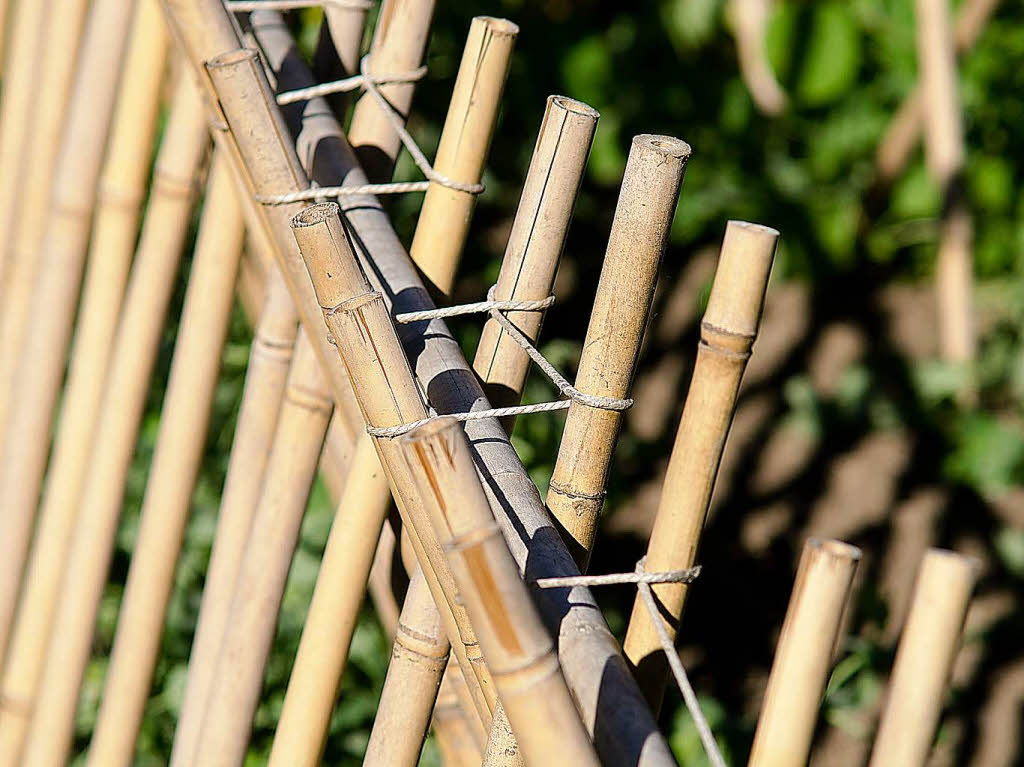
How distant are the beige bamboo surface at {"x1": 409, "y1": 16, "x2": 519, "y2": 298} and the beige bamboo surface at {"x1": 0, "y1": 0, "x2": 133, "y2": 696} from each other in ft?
1.72

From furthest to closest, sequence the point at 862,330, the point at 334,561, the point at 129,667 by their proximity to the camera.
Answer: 1. the point at 862,330
2. the point at 129,667
3. the point at 334,561

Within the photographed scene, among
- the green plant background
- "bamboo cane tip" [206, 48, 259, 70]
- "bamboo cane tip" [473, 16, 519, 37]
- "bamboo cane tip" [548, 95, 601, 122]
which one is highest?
"bamboo cane tip" [473, 16, 519, 37]

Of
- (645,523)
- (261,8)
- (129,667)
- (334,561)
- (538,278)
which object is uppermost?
(261,8)

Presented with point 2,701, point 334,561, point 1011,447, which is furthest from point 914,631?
point 1011,447

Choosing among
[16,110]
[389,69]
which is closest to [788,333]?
[16,110]

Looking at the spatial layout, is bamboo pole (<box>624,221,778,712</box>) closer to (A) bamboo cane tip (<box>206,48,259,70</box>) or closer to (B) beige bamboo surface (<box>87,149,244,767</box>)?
(A) bamboo cane tip (<box>206,48,259,70</box>)

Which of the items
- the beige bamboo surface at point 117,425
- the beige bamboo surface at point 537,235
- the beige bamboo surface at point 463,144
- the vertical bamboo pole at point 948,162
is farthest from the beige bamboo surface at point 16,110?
the vertical bamboo pole at point 948,162

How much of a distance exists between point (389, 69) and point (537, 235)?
248 millimetres

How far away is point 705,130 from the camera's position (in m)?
2.81

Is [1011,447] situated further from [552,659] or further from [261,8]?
[552,659]

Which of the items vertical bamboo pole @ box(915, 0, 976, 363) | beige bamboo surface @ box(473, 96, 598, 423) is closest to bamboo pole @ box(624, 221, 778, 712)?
beige bamboo surface @ box(473, 96, 598, 423)

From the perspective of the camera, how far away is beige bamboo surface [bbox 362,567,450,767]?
2.20ft

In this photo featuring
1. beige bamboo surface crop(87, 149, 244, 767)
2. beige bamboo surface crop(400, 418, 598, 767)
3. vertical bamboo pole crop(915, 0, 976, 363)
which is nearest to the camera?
beige bamboo surface crop(400, 418, 598, 767)

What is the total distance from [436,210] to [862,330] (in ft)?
6.76
